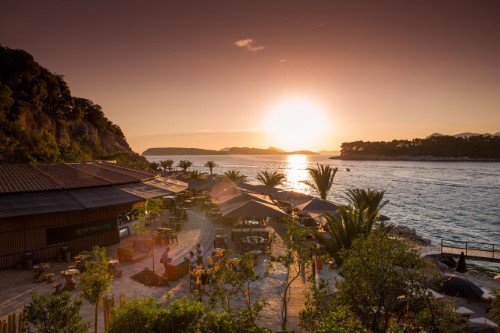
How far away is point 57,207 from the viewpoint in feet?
46.7

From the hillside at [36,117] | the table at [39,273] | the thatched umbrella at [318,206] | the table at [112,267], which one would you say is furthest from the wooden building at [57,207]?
the hillside at [36,117]

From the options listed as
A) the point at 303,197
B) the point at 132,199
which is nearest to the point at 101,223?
the point at 132,199

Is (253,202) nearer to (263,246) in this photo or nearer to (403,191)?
(263,246)

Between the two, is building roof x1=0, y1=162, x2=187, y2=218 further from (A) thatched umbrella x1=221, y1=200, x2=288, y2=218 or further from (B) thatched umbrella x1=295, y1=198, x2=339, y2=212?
(B) thatched umbrella x1=295, y1=198, x2=339, y2=212

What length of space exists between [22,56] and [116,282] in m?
58.0

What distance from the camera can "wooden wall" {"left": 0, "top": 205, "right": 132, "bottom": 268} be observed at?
46.0ft

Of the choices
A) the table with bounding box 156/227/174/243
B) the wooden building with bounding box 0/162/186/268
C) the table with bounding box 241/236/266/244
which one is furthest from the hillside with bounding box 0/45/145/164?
the table with bounding box 241/236/266/244

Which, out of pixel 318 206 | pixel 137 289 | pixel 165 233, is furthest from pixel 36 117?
pixel 137 289

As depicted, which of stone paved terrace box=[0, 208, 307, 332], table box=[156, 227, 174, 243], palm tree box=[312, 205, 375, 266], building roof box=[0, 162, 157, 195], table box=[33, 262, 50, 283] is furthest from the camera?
table box=[156, 227, 174, 243]

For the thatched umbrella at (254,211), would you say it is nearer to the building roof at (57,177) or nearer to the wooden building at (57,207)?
the wooden building at (57,207)

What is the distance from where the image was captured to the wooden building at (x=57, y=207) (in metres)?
14.0

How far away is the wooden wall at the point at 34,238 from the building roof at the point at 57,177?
147 cm

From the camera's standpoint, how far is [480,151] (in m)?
196

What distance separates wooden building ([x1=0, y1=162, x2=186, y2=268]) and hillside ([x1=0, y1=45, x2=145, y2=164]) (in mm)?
13388
